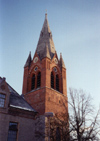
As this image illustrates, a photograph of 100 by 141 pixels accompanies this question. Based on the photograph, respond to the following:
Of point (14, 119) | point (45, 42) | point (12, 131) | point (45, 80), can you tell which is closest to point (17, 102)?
point (14, 119)

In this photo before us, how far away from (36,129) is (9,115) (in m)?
5.42

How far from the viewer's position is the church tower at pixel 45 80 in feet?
86.2

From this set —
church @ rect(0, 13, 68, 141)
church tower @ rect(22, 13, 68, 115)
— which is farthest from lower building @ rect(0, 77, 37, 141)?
church tower @ rect(22, 13, 68, 115)

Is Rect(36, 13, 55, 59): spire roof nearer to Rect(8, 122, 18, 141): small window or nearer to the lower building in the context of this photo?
the lower building

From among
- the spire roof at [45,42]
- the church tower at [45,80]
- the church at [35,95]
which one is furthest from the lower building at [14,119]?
the spire roof at [45,42]

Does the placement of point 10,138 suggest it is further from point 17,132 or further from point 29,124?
point 29,124

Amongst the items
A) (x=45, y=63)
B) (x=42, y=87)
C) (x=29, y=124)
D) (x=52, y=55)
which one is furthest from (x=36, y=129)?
(x=52, y=55)

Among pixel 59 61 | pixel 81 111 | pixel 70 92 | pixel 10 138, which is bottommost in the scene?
pixel 10 138

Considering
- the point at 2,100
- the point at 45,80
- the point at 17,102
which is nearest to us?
the point at 2,100

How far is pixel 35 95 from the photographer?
2755 cm

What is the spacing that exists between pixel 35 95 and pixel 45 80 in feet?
10.0

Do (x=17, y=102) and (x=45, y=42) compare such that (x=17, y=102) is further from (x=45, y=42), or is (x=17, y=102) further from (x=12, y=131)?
(x=45, y=42)

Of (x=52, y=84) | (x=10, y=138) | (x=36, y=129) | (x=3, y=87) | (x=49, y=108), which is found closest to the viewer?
(x=10, y=138)

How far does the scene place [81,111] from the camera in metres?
18.2
